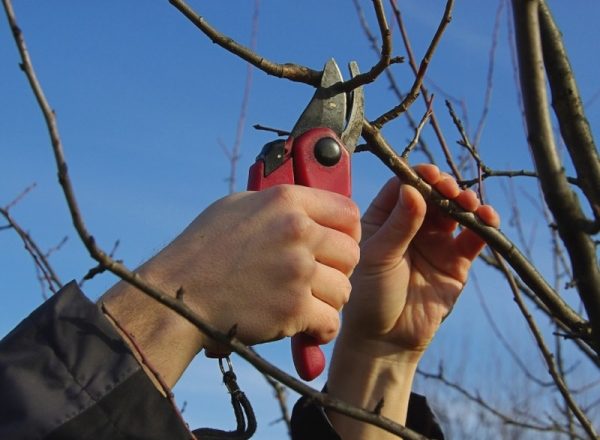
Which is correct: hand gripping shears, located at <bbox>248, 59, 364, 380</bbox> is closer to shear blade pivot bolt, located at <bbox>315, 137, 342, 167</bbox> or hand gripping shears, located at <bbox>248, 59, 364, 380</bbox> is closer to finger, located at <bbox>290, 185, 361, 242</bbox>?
shear blade pivot bolt, located at <bbox>315, 137, 342, 167</bbox>

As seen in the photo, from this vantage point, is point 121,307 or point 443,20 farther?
point 443,20

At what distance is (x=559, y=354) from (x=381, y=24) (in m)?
2.07

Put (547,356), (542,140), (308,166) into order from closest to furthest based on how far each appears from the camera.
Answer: (542,140)
(308,166)
(547,356)

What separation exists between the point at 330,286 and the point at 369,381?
2.31 feet

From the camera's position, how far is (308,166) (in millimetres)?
1713

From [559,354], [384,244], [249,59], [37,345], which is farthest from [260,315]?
[559,354]

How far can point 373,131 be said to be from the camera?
1825mm

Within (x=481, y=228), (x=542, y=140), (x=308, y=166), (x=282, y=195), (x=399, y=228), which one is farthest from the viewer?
(x=399, y=228)

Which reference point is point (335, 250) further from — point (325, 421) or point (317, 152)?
point (325, 421)

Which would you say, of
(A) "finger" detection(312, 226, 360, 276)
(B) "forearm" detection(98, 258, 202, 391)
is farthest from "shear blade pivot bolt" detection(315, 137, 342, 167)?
(B) "forearm" detection(98, 258, 202, 391)

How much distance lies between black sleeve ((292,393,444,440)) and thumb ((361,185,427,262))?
382mm

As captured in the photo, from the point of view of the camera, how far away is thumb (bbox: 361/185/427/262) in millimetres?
1874

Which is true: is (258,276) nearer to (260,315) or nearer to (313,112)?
(260,315)

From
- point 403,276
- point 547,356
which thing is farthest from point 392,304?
point 547,356
